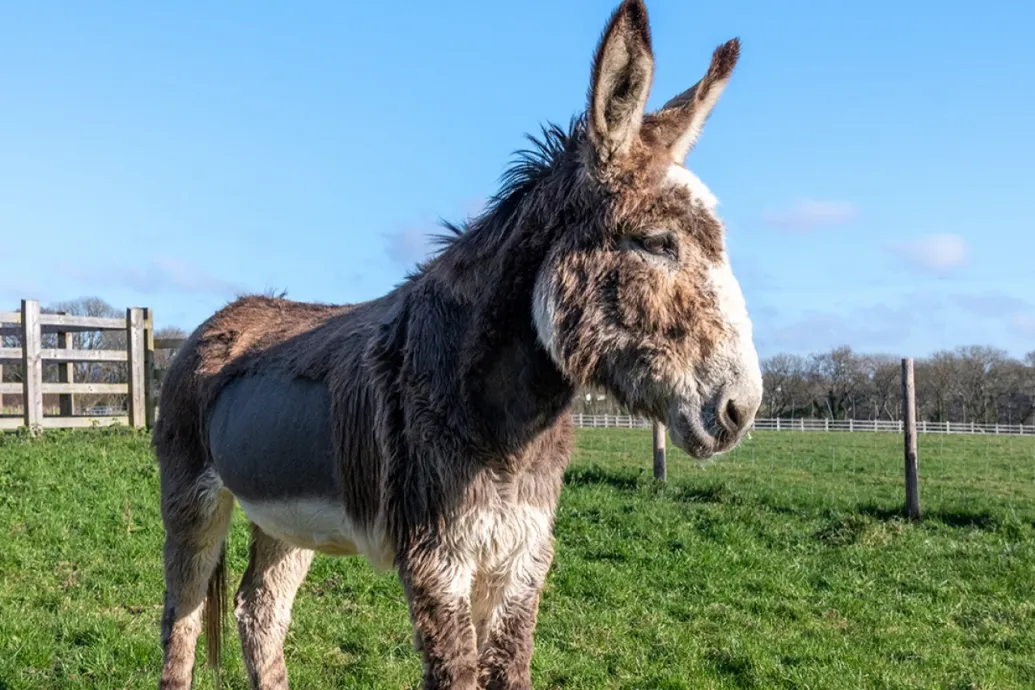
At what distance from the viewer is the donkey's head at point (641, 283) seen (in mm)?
2381

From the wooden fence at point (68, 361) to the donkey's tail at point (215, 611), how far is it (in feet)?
31.8

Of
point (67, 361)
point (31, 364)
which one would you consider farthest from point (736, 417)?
point (67, 361)

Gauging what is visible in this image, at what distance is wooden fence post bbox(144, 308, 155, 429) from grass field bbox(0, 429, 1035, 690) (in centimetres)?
165

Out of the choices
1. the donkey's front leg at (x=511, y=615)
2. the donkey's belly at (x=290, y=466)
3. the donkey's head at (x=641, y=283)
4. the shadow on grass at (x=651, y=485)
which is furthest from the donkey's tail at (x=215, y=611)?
the shadow on grass at (x=651, y=485)

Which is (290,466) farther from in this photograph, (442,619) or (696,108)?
(696,108)

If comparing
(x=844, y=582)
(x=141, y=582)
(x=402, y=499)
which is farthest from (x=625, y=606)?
(x=402, y=499)

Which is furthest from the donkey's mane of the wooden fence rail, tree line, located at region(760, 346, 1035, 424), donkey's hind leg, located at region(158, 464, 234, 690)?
tree line, located at region(760, 346, 1035, 424)

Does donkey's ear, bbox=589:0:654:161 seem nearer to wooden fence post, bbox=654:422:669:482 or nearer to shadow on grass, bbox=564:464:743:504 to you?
shadow on grass, bbox=564:464:743:504

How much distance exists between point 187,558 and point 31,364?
10.2 metres

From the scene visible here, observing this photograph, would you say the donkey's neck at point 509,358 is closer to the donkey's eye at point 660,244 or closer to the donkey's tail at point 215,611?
the donkey's eye at point 660,244

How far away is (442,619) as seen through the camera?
2.77m

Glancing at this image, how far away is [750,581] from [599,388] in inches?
232

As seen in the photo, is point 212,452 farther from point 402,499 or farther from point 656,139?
point 656,139

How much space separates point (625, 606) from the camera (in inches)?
276
